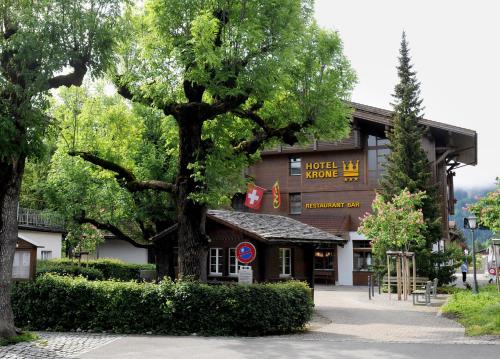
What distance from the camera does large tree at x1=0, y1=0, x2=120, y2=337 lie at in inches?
477

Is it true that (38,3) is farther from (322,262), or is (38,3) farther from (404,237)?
(322,262)

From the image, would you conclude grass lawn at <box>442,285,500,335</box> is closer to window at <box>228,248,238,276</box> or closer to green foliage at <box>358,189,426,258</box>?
green foliage at <box>358,189,426,258</box>

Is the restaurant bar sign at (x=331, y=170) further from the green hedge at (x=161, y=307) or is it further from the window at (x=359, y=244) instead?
the green hedge at (x=161, y=307)

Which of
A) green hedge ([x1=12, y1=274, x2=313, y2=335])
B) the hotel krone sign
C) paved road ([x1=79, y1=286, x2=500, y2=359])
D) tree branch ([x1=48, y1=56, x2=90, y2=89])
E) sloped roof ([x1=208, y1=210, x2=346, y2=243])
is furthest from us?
the hotel krone sign

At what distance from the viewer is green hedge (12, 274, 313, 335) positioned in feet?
47.1

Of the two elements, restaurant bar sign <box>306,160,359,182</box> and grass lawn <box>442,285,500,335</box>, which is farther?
restaurant bar sign <box>306,160,359,182</box>

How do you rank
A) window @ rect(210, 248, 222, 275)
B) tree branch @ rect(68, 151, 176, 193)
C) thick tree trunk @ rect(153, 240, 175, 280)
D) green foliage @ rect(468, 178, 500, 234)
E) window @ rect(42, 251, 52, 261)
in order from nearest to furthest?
green foliage @ rect(468, 178, 500, 234) → tree branch @ rect(68, 151, 176, 193) → window @ rect(210, 248, 222, 275) → thick tree trunk @ rect(153, 240, 175, 280) → window @ rect(42, 251, 52, 261)

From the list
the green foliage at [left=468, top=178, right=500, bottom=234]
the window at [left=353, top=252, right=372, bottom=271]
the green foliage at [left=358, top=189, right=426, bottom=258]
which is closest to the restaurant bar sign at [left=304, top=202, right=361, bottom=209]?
the window at [left=353, top=252, right=372, bottom=271]

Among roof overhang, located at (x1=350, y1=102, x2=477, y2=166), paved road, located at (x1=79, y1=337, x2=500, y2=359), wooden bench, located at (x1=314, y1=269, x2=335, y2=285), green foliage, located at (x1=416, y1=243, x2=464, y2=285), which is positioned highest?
roof overhang, located at (x1=350, y1=102, x2=477, y2=166)

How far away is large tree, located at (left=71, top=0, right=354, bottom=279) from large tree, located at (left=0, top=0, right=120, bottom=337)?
5.17 feet

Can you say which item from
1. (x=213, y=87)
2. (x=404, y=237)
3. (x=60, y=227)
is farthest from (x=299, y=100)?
(x=60, y=227)

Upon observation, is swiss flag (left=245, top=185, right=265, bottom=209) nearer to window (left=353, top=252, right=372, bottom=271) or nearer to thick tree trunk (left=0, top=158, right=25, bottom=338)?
window (left=353, top=252, right=372, bottom=271)

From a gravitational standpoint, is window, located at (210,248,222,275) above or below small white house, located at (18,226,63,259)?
below

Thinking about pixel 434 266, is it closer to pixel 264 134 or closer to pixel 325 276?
pixel 325 276
